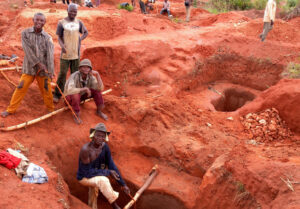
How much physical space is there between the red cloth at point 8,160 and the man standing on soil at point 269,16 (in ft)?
24.0

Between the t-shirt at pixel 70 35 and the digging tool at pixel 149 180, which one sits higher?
the t-shirt at pixel 70 35

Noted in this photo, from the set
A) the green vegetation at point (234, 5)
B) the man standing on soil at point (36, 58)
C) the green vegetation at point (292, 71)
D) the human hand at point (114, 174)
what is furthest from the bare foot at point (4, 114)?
the green vegetation at point (234, 5)

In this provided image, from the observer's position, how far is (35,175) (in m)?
3.43

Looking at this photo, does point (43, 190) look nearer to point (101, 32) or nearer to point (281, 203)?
point (281, 203)

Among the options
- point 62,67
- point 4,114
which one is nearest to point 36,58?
point 62,67

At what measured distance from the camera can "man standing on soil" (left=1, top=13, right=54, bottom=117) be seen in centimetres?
411

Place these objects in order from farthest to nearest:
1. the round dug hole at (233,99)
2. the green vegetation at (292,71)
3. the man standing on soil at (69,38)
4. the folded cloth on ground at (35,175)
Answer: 1. the round dug hole at (233,99)
2. the green vegetation at (292,71)
3. the man standing on soil at (69,38)
4. the folded cloth on ground at (35,175)

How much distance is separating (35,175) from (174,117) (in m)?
3.01

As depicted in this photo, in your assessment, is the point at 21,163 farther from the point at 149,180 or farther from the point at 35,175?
the point at 149,180

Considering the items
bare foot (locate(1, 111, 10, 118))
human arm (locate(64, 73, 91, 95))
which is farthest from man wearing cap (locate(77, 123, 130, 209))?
bare foot (locate(1, 111, 10, 118))

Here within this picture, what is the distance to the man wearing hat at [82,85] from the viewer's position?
463 centimetres

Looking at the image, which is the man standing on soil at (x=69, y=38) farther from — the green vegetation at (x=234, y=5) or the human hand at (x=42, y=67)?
the green vegetation at (x=234, y=5)

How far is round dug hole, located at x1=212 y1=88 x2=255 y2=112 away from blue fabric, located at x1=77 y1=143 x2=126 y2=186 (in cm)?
424

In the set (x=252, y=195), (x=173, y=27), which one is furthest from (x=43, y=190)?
(x=173, y=27)
